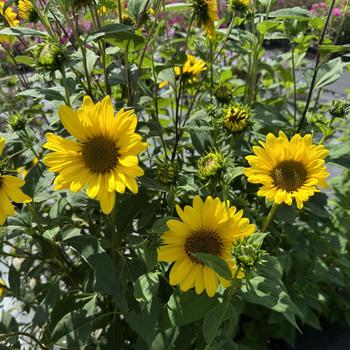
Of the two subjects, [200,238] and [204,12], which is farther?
[204,12]

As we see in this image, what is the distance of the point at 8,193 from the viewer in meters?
0.71

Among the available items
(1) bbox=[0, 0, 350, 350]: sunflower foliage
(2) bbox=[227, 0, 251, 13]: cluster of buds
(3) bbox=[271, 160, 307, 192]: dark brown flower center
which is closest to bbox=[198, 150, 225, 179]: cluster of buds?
(1) bbox=[0, 0, 350, 350]: sunflower foliage

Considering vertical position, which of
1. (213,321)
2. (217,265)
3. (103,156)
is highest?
(103,156)

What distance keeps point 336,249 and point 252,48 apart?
76cm

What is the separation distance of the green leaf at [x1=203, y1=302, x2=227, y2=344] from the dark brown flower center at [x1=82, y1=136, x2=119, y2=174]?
1.09 ft

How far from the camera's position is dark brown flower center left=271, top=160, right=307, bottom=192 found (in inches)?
29.8

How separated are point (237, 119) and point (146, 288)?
16.4 inches

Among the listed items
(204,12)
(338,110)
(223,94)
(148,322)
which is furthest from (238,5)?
(148,322)

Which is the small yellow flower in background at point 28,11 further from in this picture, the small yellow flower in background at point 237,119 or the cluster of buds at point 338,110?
the cluster of buds at point 338,110

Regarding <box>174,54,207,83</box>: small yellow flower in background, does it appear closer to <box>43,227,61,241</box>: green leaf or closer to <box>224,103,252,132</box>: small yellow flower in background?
<box>224,103,252,132</box>: small yellow flower in background

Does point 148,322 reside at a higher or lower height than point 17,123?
lower

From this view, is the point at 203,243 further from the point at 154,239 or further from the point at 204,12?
the point at 204,12

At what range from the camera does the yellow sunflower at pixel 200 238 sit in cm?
71

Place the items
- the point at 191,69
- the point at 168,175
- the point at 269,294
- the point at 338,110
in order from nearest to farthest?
1. the point at 269,294
2. the point at 168,175
3. the point at 338,110
4. the point at 191,69
